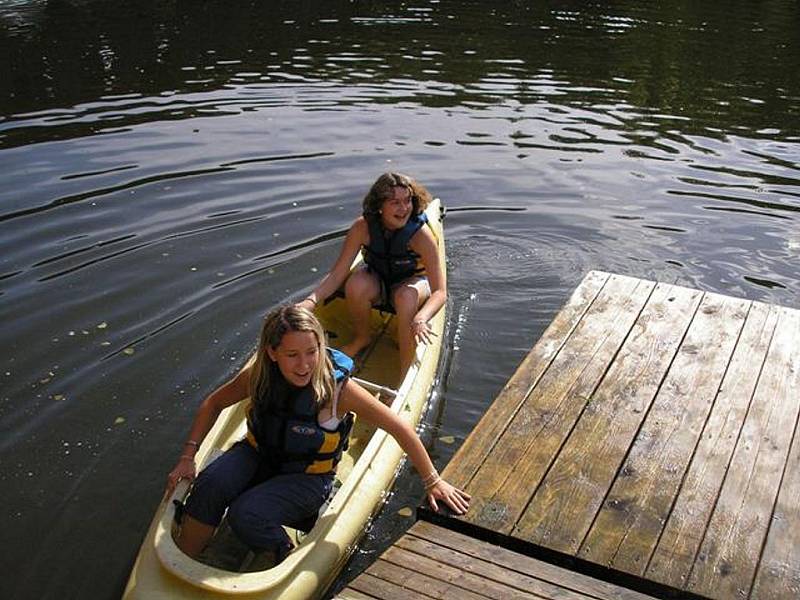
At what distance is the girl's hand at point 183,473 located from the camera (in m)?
4.18

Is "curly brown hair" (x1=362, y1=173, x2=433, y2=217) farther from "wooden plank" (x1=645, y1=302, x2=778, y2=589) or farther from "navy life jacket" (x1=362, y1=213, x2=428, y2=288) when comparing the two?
"wooden plank" (x1=645, y1=302, x2=778, y2=589)

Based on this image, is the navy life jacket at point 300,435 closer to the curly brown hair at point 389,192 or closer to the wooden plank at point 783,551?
the curly brown hair at point 389,192

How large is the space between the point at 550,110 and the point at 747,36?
7.45 meters

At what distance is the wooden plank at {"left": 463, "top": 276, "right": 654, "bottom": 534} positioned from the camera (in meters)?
4.33

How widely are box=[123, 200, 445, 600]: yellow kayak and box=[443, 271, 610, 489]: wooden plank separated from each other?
15.5 inches

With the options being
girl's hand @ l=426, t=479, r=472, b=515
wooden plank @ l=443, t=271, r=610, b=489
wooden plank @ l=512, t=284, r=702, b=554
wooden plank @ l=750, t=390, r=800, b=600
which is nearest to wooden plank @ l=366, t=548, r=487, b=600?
girl's hand @ l=426, t=479, r=472, b=515

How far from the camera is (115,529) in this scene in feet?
15.9

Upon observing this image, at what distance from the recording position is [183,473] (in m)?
4.21

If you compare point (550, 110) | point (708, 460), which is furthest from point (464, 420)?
point (550, 110)

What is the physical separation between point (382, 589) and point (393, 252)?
276cm

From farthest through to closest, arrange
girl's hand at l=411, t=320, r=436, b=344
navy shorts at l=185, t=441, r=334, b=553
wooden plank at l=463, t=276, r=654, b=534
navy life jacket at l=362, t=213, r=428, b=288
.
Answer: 1. navy life jacket at l=362, t=213, r=428, b=288
2. girl's hand at l=411, t=320, r=436, b=344
3. wooden plank at l=463, t=276, r=654, b=534
4. navy shorts at l=185, t=441, r=334, b=553

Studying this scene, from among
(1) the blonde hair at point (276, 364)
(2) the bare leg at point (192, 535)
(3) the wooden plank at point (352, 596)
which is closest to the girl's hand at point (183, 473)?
Result: (2) the bare leg at point (192, 535)

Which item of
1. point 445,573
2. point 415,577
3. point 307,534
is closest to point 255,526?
point 307,534

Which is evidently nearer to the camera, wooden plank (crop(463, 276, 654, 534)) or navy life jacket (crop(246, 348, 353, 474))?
navy life jacket (crop(246, 348, 353, 474))
